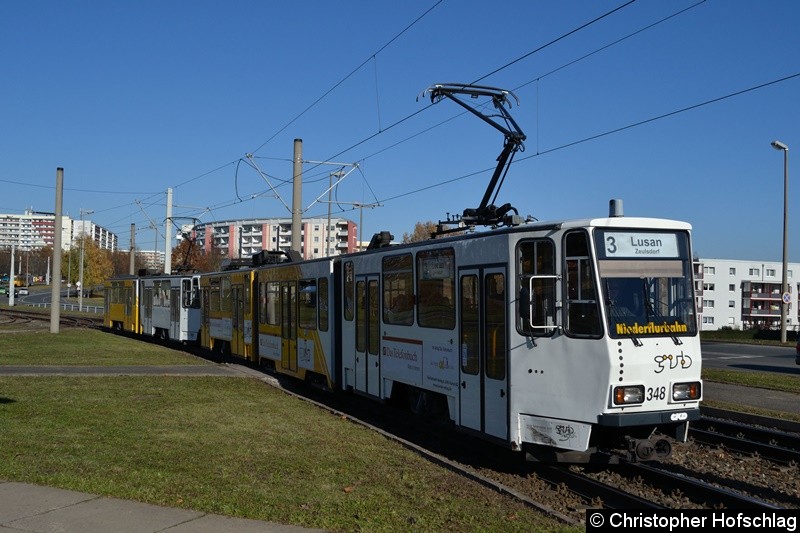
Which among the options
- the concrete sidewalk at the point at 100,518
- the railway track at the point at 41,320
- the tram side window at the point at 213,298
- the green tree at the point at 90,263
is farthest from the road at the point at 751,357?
the green tree at the point at 90,263

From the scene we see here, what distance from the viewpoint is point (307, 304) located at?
694 inches

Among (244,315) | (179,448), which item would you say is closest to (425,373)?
(179,448)

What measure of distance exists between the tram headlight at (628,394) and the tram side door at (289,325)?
1086cm

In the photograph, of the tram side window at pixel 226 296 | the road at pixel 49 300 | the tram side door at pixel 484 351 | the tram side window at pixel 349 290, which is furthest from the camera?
the road at pixel 49 300

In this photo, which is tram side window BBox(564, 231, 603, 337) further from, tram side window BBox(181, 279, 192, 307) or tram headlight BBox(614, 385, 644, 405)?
tram side window BBox(181, 279, 192, 307)

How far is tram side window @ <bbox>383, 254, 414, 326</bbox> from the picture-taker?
1251 cm

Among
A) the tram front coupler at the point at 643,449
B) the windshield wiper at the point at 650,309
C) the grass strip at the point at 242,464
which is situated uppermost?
the windshield wiper at the point at 650,309

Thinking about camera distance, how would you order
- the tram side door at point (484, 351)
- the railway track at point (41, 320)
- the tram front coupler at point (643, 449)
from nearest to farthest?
the tram front coupler at point (643, 449), the tram side door at point (484, 351), the railway track at point (41, 320)

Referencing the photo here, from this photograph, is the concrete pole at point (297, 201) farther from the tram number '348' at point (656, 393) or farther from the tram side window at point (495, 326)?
the tram number '348' at point (656, 393)

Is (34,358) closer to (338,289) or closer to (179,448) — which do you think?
(338,289)

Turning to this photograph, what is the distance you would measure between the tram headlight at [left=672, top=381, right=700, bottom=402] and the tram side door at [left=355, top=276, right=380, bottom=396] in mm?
5847

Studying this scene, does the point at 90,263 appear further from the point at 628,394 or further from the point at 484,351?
the point at 628,394

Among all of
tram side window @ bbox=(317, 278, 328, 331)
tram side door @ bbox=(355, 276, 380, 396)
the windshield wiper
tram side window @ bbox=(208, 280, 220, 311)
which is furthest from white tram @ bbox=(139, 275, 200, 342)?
the windshield wiper

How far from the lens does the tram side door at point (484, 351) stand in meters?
9.80
